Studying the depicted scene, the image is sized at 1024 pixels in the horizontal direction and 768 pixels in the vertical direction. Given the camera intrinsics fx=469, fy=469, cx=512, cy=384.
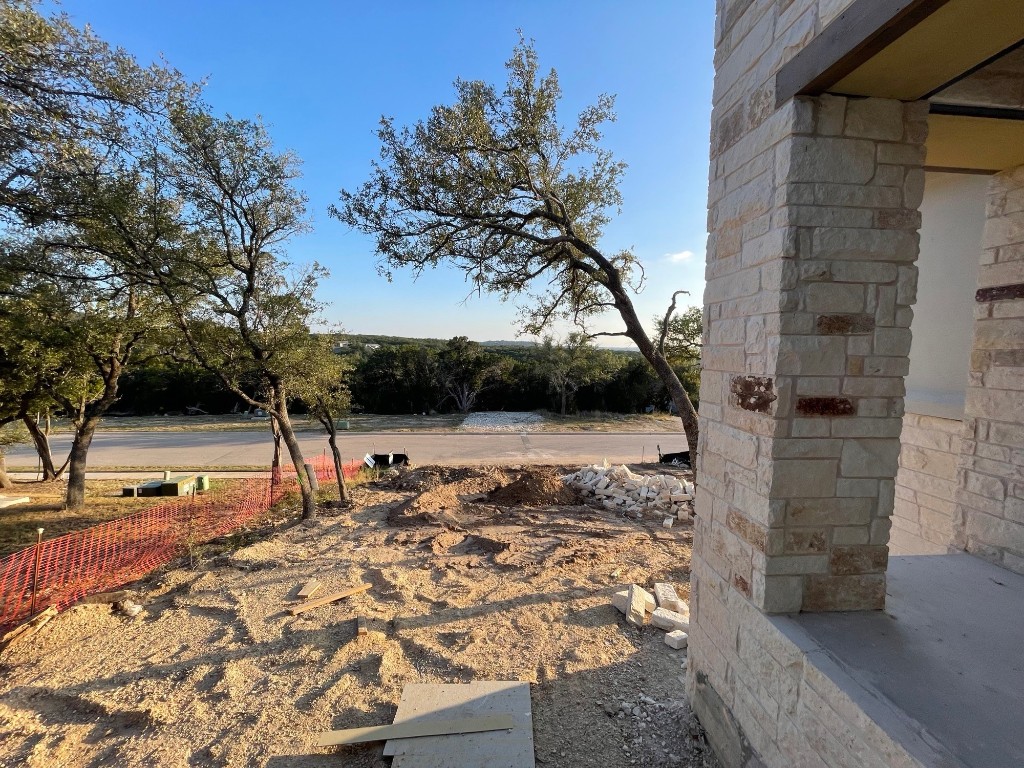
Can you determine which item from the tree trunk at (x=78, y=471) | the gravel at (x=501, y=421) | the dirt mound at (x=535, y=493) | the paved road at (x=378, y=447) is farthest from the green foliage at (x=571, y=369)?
the tree trunk at (x=78, y=471)

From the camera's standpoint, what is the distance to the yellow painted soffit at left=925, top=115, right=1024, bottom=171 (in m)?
2.73

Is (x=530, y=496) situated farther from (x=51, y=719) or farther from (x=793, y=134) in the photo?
(x=793, y=134)

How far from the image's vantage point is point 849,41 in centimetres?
177

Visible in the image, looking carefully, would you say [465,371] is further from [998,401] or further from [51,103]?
[998,401]

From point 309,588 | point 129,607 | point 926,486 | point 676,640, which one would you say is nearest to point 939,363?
point 926,486

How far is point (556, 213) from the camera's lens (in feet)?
28.2

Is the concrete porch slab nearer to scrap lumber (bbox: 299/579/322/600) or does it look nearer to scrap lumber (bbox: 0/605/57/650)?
scrap lumber (bbox: 299/579/322/600)

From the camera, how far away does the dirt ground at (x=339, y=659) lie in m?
3.13

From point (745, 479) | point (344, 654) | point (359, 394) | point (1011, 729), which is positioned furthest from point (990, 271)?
point (359, 394)

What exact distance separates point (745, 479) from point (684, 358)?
318 inches

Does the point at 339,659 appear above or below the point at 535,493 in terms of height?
above

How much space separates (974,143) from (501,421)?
27721mm

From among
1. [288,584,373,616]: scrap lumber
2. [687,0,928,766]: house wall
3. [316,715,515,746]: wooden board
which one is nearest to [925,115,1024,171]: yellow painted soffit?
[687,0,928,766]: house wall

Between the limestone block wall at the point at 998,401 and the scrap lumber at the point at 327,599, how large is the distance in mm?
5674
